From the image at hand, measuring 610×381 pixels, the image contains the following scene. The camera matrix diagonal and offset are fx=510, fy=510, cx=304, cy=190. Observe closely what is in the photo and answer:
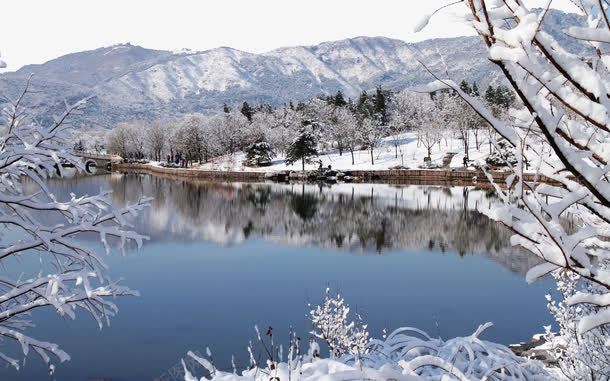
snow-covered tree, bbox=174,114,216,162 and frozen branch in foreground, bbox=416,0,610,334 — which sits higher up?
snow-covered tree, bbox=174,114,216,162

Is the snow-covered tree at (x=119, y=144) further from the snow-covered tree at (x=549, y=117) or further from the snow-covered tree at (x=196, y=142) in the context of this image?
the snow-covered tree at (x=549, y=117)

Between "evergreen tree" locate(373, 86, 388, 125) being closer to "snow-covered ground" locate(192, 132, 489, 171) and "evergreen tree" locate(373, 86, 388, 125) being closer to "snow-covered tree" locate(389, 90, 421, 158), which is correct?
"snow-covered tree" locate(389, 90, 421, 158)

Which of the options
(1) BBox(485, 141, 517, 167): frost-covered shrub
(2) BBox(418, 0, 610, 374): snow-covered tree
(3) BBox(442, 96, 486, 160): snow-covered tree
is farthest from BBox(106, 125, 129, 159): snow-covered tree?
(2) BBox(418, 0, 610, 374): snow-covered tree

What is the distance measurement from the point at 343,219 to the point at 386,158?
4455 cm

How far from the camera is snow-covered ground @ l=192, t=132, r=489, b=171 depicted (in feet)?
251

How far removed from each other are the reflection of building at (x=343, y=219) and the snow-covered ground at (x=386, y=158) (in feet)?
58.6

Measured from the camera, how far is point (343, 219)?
3931cm

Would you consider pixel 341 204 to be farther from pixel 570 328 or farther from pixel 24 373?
pixel 570 328

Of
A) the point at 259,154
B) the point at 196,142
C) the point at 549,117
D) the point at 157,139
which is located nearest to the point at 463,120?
the point at 259,154

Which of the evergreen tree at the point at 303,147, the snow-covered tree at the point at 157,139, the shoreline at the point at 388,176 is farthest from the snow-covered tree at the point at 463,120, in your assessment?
the snow-covered tree at the point at 157,139

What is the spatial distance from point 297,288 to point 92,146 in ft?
520

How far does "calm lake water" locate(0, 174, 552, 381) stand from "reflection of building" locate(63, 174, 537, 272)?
0.55ft

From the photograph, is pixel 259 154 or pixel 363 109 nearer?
pixel 259 154

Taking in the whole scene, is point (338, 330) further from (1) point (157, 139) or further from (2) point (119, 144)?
(2) point (119, 144)
